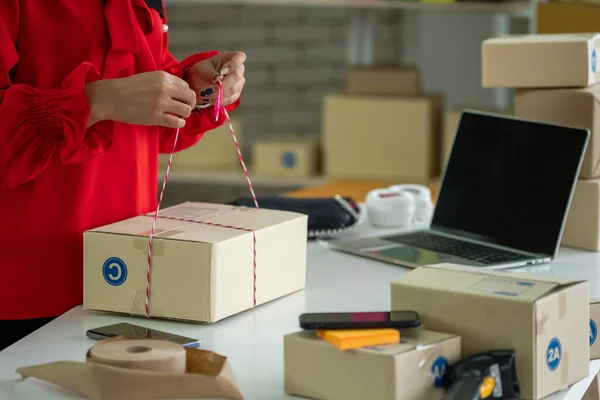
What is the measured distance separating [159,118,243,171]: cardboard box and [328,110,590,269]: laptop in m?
1.92

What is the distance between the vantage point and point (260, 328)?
1408 mm

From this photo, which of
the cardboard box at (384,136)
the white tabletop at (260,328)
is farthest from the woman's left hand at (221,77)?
the cardboard box at (384,136)

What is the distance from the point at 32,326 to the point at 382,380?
2.46ft

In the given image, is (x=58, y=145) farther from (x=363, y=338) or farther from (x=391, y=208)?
(x=391, y=208)

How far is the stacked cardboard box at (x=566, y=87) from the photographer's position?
1.89m

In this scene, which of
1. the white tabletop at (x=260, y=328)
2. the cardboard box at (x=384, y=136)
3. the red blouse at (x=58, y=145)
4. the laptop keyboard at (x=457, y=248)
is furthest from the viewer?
the cardboard box at (x=384, y=136)

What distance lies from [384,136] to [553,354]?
97.3 inches

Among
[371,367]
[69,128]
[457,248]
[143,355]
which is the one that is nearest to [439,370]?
[371,367]

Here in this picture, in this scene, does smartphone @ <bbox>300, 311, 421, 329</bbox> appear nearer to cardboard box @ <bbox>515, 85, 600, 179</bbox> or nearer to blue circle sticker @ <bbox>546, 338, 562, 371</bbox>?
blue circle sticker @ <bbox>546, 338, 562, 371</bbox>

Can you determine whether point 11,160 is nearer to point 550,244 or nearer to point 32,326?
point 32,326

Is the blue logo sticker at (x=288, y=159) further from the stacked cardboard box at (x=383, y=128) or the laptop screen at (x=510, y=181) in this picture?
the laptop screen at (x=510, y=181)

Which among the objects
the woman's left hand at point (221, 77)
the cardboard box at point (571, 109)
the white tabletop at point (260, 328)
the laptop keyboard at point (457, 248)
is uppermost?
the woman's left hand at point (221, 77)

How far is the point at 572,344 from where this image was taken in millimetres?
1193

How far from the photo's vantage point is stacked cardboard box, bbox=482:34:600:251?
189cm
